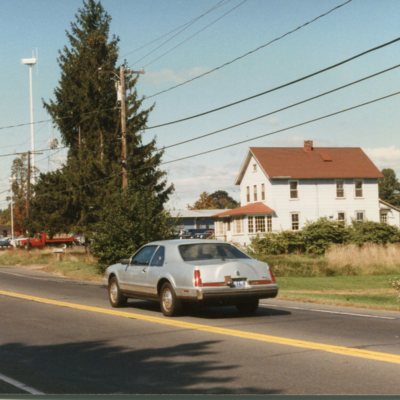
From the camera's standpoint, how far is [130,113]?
53.5 m

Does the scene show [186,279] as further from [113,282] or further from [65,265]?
[65,265]

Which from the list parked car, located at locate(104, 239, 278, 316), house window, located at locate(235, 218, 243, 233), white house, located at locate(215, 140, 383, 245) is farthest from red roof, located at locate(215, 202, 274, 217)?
parked car, located at locate(104, 239, 278, 316)

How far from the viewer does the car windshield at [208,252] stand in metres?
15.2

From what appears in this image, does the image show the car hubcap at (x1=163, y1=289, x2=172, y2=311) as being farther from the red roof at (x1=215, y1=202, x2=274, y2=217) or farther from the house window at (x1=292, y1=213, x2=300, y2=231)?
the house window at (x1=292, y1=213, x2=300, y2=231)

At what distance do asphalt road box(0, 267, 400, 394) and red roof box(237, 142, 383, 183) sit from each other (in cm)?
4632

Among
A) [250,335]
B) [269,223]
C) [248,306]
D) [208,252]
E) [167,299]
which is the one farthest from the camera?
[269,223]

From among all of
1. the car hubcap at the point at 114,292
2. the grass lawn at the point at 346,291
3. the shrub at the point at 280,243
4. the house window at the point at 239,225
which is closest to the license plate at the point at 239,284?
the car hubcap at the point at 114,292

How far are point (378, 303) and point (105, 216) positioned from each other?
15.6 metres

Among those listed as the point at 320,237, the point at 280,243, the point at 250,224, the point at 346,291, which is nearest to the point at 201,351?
the point at 346,291

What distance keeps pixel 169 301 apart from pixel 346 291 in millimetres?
11786

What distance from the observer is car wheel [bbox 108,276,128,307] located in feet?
56.2

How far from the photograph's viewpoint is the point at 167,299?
49.3ft

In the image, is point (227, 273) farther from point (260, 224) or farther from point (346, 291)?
point (260, 224)

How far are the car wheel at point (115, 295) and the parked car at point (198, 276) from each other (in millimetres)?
400
